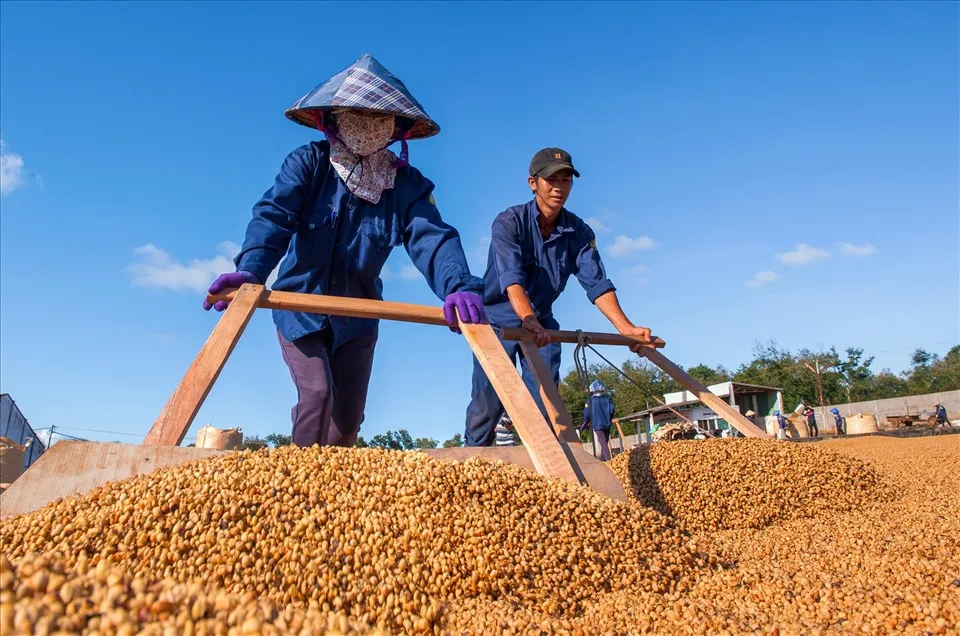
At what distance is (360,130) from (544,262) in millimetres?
1350

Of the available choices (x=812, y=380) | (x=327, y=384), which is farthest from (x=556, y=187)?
(x=812, y=380)

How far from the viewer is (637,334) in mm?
3180

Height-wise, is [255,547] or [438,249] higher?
[438,249]

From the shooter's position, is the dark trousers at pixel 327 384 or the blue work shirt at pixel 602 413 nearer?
the dark trousers at pixel 327 384

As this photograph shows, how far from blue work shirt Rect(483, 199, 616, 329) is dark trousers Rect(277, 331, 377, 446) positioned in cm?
100

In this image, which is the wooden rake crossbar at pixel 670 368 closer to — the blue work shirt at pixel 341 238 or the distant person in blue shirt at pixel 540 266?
the distant person in blue shirt at pixel 540 266

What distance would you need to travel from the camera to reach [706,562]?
5.37 feet

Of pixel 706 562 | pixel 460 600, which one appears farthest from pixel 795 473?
pixel 460 600

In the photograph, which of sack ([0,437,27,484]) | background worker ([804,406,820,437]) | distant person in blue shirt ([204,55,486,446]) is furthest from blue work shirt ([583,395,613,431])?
background worker ([804,406,820,437])

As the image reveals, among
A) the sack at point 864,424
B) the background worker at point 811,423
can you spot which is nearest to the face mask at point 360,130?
the background worker at point 811,423

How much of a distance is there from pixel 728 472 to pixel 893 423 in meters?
17.2

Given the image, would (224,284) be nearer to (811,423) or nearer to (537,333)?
(537,333)

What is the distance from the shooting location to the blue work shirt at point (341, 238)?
8.08ft

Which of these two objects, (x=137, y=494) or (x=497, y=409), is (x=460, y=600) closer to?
(x=137, y=494)
